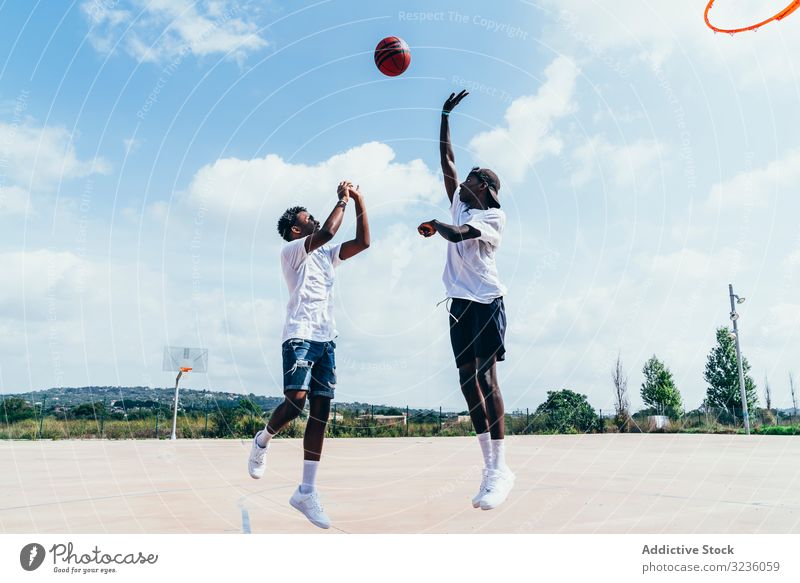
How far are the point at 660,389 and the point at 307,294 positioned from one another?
37644mm


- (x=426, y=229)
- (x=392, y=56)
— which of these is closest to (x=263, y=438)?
(x=426, y=229)

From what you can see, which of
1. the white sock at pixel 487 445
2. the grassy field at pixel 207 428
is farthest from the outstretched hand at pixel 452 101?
the grassy field at pixel 207 428

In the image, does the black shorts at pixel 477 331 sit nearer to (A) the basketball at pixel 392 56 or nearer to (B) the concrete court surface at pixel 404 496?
(B) the concrete court surface at pixel 404 496

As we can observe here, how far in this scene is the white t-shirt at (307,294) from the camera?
541 cm

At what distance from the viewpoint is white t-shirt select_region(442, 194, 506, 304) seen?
215 inches

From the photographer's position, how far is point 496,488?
533 cm

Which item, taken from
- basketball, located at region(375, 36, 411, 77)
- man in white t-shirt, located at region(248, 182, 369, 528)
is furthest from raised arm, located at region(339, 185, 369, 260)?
basketball, located at region(375, 36, 411, 77)

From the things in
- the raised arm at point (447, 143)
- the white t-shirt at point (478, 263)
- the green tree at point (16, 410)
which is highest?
the raised arm at point (447, 143)

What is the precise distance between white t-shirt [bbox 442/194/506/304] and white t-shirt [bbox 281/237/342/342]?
1.13 metres

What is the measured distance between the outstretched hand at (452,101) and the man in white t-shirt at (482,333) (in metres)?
1.00

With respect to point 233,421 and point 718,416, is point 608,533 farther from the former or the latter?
point 718,416

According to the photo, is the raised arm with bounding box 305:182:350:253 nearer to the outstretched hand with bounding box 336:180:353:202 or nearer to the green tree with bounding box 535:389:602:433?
the outstretched hand with bounding box 336:180:353:202

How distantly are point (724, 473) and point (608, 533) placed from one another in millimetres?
5526
